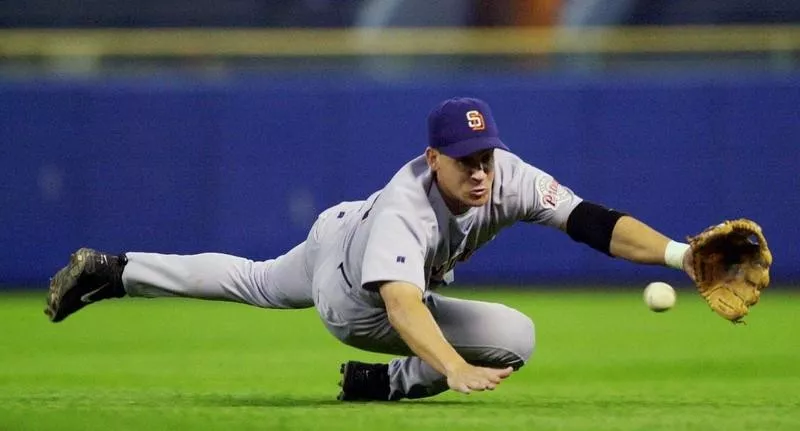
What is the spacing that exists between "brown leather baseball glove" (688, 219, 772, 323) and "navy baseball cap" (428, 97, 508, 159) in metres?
0.80

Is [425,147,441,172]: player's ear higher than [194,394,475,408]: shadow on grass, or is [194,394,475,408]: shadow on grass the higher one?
[425,147,441,172]: player's ear

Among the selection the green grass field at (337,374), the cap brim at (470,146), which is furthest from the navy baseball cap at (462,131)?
the green grass field at (337,374)

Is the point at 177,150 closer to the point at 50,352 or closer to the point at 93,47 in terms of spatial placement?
the point at 93,47

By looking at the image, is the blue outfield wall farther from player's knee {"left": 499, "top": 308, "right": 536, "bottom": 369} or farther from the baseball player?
player's knee {"left": 499, "top": 308, "right": 536, "bottom": 369}

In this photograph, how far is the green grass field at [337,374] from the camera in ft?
17.1

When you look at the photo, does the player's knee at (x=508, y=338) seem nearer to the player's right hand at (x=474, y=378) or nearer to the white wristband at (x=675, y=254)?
the white wristband at (x=675, y=254)

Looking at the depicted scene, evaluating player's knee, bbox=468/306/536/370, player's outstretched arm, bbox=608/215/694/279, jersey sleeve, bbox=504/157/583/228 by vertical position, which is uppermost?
jersey sleeve, bbox=504/157/583/228

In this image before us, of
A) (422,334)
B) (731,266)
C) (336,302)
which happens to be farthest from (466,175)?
(731,266)

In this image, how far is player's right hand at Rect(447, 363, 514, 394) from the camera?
4.72 meters

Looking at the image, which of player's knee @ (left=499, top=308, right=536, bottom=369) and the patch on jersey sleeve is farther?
player's knee @ (left=499, top=308, right=536, bottom=369)

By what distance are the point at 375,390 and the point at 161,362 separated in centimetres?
223

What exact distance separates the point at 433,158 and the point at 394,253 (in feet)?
1.44

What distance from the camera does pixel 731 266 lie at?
18.1 ft

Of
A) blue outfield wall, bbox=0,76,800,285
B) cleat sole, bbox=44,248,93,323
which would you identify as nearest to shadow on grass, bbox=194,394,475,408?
cleat sole, bbox=44,248,93,323
